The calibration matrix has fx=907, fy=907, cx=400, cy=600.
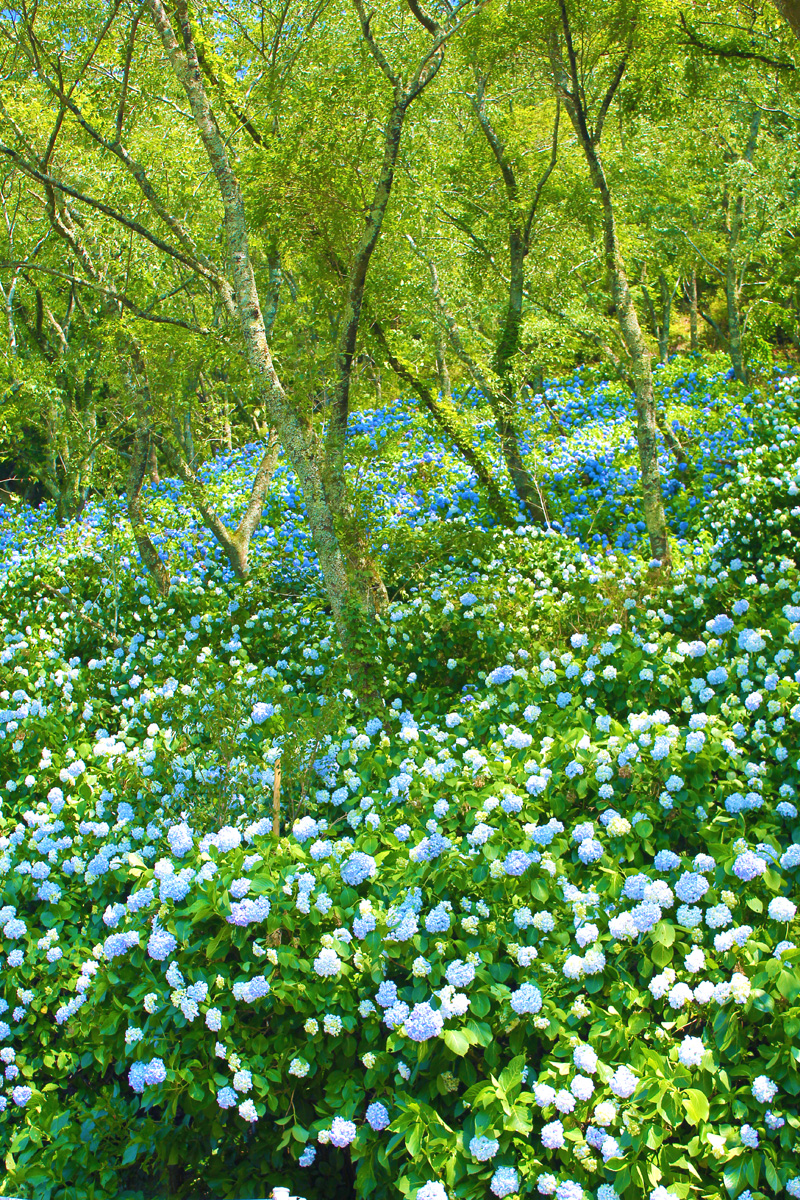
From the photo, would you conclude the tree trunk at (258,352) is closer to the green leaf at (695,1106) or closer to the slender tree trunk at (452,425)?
the slender tree trunk at (452,425)

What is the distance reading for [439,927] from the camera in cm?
303

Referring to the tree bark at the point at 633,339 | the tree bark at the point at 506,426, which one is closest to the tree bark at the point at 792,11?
the tree bark at the point at 633,339

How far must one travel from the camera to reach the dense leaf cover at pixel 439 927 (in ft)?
8.59

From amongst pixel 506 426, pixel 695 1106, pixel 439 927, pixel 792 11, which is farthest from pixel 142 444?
pixel 695 1106

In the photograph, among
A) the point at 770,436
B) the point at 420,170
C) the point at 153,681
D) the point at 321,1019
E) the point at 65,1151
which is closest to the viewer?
the point at 321,1019

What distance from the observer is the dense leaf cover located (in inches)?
103

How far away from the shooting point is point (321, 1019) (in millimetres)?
3018

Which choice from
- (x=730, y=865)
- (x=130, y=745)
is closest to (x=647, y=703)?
(x=730, y=865)

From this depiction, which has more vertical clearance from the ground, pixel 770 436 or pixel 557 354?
pixel 557 354

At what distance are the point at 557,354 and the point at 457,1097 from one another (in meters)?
8.46

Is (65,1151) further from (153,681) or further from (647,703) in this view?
(153,681)

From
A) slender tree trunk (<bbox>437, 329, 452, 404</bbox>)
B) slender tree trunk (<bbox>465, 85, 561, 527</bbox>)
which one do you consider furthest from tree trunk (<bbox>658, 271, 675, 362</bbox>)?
slender tree trunk (<bbox>465, 85, 561, 527</bbox>)

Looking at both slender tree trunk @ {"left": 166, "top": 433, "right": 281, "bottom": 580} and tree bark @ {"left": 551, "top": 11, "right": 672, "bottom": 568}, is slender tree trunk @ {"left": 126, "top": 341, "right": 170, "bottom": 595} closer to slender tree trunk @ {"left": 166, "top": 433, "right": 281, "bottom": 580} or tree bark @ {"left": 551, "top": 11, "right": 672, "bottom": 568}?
slender tree trunk @ {"left": 166, "top": 433, "right": 281, "bottom": 580}

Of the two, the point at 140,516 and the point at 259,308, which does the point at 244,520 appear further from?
the point at 259,308
